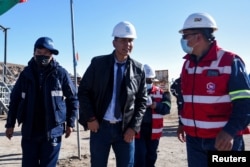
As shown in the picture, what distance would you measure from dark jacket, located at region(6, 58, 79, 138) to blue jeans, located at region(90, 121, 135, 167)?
2.18 ft

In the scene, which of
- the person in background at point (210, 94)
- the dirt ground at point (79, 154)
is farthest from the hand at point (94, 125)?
the dirt ground at point (79, 154)

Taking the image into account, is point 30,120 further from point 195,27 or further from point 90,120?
point 195,27

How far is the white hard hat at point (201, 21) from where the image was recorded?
10.8 ft

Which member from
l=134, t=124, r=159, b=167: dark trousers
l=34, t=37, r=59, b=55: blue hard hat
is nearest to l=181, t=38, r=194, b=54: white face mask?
l=34, t=37, r=59, b=55: blue hard hat

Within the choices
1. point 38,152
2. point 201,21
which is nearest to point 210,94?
point 201,21

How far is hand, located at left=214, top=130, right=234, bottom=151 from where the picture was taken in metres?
2.93

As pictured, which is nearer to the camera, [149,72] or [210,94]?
[210,94]

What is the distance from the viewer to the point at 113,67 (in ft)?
12.4

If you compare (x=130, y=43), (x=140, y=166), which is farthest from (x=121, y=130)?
(x=140, y=166)

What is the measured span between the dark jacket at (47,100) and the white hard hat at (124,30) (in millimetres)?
987

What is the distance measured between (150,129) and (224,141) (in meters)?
2.52

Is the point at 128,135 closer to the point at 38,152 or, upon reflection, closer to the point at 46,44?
the point at 38,152

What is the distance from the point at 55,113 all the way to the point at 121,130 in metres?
0.91

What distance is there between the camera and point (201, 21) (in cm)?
329
